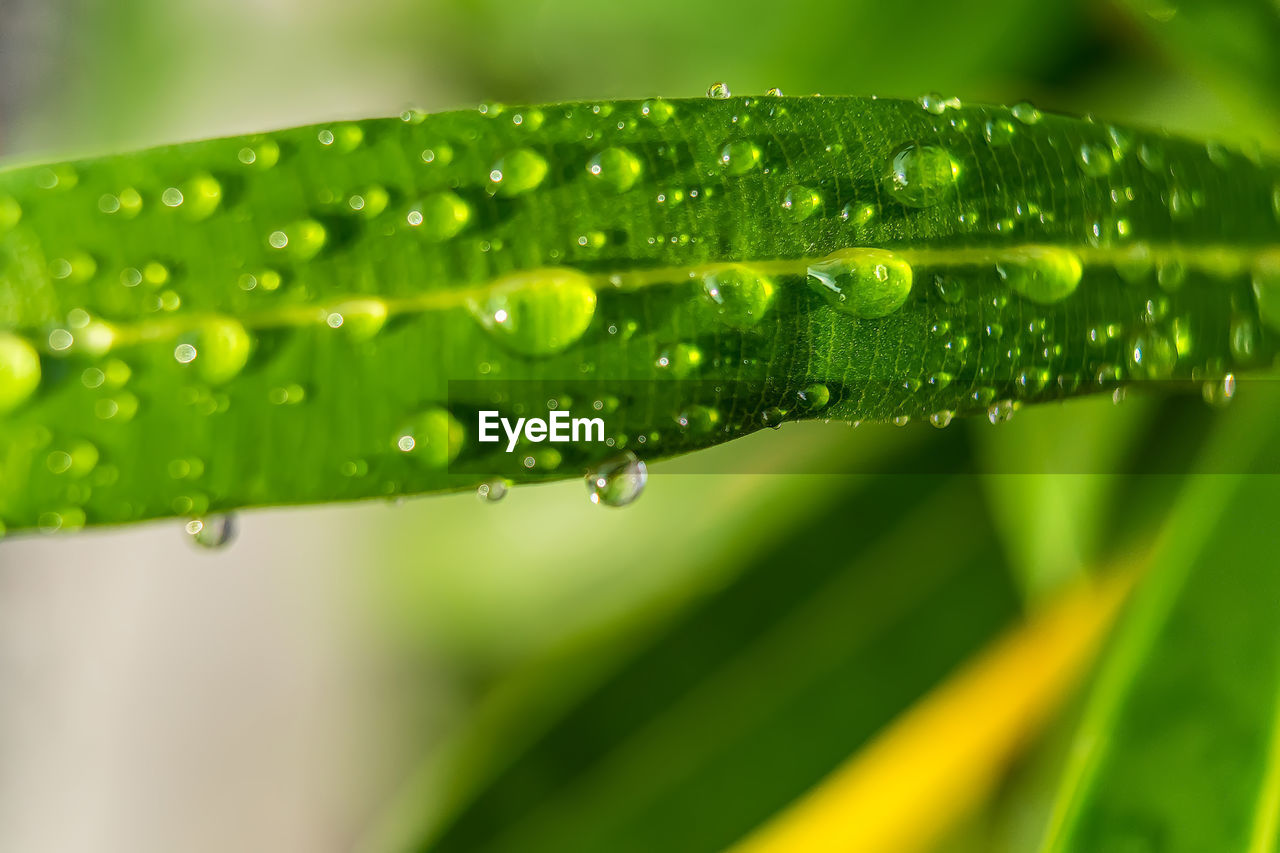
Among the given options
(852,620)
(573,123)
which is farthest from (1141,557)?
(573,123)

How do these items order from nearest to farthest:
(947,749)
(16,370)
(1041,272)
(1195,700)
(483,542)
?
(16,370)
(1041,272)
(1195,700)
(947,749)
(483,542)

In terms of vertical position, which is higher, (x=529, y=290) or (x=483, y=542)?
(x=483, y=542)

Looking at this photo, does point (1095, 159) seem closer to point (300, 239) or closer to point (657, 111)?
point (657, 111)

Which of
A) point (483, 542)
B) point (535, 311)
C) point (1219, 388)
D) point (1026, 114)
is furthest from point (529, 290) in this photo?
point (483, 542)

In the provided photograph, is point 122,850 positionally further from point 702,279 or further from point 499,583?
point 702,279

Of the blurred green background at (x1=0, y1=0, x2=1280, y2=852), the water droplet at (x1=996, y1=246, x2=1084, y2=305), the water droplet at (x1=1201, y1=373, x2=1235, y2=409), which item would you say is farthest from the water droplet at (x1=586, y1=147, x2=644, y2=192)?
the blurred green background at (x1=0, y1=0, x2=1280, y2=852)

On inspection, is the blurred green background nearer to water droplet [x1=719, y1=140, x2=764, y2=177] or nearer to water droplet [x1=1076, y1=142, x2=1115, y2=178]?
water droplet [x1=1076, y1=142, x2=1115, y2=178]
